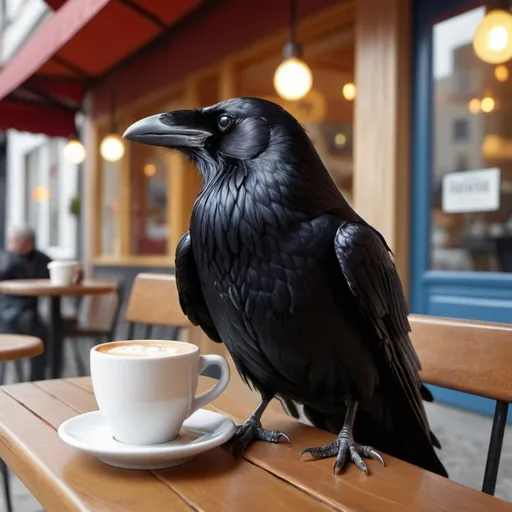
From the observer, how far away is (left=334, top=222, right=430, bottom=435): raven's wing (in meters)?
0.73

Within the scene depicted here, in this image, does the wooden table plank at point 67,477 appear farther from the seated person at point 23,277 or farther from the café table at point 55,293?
the seated person at point 23,277

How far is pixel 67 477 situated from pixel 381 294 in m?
0.43

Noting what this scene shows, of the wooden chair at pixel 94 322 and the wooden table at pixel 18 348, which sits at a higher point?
the wooden table at pixel 18 348

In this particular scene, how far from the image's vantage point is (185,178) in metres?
5.33

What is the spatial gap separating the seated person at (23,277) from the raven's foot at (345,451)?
3148mm

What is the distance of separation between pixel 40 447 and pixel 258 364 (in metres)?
0.27

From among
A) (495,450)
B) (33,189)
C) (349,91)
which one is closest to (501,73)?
(349,91)

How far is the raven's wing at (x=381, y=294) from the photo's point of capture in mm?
726

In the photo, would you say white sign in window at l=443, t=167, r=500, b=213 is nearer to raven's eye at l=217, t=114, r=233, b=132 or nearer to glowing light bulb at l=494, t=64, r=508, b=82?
glowing light bulb at l=494, t=64, r=508, b=82

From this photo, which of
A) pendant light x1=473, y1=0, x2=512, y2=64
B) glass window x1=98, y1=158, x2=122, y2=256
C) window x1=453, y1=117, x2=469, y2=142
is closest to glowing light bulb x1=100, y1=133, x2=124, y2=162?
glass window x1=98, y1=158, x2=122, y2=256

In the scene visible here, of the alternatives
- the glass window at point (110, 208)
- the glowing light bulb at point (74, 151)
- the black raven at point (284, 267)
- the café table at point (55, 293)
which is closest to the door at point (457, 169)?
the café table at point (55, 293)

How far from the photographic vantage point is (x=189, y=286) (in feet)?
2.89

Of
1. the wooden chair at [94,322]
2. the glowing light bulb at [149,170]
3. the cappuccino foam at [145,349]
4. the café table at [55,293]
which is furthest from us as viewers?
the glowing light bulb at [149,170]

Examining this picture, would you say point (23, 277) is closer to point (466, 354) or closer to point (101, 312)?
point (101, 312)
